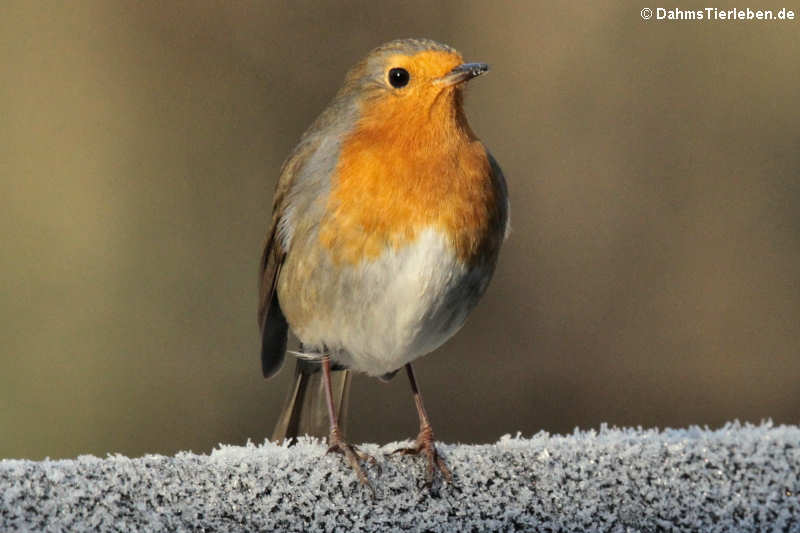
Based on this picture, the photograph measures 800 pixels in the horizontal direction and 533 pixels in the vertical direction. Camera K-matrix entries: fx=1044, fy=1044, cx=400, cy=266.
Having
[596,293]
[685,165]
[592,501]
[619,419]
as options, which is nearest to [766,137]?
[685,165]

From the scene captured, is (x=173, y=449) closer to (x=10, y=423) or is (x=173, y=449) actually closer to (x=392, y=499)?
(x=10, y=423)

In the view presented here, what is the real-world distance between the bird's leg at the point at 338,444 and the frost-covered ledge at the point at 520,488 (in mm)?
28

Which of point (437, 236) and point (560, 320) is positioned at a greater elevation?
point (560, 320)

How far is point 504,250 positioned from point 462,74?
190 cm

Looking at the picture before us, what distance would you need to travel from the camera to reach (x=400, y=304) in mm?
→ 2186

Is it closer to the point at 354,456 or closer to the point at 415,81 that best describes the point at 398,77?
the point at 415,81

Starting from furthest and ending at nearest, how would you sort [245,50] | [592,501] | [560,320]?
[245,50] < [560,320] < [592,501]

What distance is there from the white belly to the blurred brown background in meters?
1.65

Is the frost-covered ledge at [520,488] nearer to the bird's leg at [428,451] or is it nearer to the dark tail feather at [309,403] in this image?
the bird's leg at [428,451]

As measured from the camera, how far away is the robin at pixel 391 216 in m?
2.09

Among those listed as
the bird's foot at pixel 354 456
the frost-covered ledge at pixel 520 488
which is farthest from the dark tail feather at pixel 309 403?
the frost-covered ledge at pixel 520 488

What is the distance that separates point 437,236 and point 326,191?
10.0 inches

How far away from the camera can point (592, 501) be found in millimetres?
1538

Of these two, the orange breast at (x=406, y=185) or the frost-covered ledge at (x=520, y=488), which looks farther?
the orange breast at (x=406, y=185)
